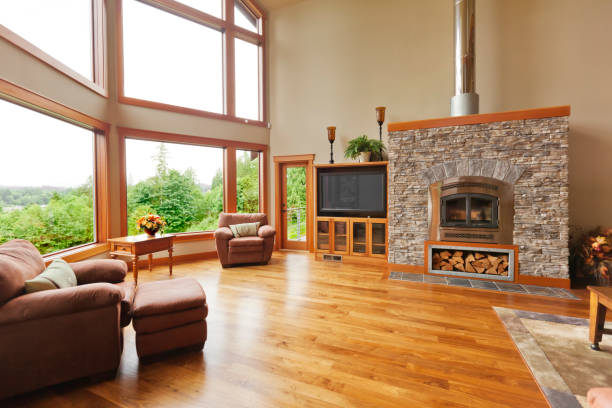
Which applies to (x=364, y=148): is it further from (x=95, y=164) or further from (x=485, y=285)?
(x=95, y=164)

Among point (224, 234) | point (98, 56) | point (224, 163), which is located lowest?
point (224, 234)

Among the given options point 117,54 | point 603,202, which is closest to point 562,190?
point 603,202

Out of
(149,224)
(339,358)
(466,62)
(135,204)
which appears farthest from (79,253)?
(466,62)

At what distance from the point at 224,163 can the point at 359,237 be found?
3.03 m

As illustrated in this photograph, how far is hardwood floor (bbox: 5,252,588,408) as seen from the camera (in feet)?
5.74

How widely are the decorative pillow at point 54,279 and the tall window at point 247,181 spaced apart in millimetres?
3755

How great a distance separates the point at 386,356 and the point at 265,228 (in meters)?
3.29

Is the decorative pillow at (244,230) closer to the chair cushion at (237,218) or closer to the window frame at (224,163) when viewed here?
the chair cushion at (237,218)

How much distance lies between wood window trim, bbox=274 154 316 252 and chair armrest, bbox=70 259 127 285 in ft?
12.5

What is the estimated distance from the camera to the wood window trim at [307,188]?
6.02 meters

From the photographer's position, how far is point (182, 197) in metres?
5.33

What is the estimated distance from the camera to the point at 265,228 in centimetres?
510

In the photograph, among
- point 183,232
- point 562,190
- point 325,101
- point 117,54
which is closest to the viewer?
point 562,190

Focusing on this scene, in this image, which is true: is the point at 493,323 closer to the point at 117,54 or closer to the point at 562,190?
the point at 562,190
